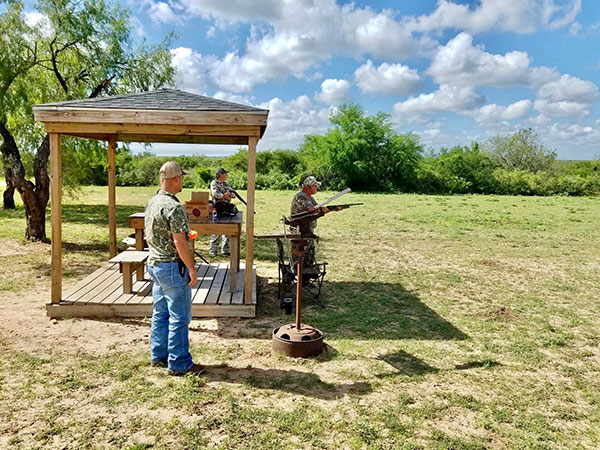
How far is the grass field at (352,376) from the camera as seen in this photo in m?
3.53

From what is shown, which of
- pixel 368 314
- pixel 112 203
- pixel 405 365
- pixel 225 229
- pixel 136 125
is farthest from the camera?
pixel 112 203

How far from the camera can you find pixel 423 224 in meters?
16.5

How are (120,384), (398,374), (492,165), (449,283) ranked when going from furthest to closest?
(492,165) → (449,283) → (398,374) → (120,384)

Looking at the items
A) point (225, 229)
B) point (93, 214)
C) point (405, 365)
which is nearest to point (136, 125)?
point (225, 229)

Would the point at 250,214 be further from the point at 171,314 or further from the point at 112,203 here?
the point at 112,203

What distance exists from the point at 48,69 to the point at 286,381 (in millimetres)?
11194

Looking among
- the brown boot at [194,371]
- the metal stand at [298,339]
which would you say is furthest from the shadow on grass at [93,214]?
the brown boot at [194,371]

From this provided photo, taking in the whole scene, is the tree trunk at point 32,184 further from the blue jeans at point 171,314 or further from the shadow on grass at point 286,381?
the shadow on grass at point 286,381

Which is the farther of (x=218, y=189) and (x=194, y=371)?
(x=218, y=189)

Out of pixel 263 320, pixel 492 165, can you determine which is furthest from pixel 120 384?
pixel 492 165

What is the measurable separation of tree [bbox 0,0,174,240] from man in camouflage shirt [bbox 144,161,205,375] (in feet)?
27.9

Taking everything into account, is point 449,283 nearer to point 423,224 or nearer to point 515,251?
point 515,251

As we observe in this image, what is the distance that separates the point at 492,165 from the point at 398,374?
39528 millimetres

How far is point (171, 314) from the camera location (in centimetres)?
424
